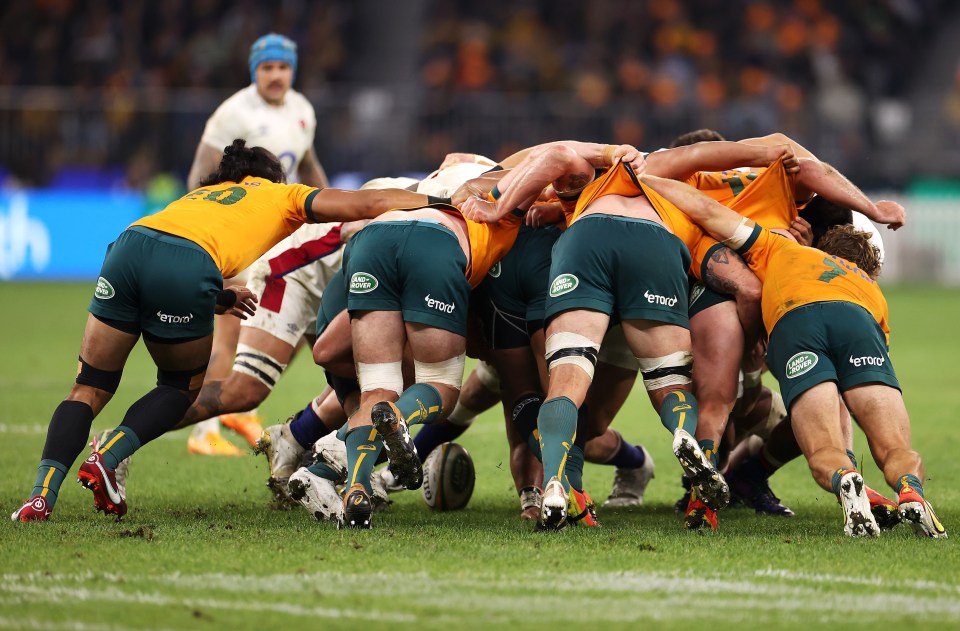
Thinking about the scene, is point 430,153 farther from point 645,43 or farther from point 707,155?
point 707,155

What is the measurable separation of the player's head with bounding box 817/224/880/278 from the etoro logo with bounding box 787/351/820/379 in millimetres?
773

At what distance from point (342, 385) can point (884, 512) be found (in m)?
2.49

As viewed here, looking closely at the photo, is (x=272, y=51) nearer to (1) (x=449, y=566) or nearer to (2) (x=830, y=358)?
(2) (x=830, y=358)

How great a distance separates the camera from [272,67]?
9.27 metres

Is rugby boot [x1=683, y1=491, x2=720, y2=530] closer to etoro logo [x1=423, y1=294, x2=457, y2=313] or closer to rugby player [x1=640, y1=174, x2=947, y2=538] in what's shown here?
rugby player [x1=640, y1=174, x2=947, y2=538]

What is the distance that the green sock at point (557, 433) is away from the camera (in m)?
5.21

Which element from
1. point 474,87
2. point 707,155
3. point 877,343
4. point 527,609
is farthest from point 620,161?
point 474,87

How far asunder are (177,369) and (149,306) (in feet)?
1.27

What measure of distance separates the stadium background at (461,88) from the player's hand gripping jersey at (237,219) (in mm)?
13909

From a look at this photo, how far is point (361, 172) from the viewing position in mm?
20172

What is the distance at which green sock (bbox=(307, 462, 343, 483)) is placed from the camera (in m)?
5.71

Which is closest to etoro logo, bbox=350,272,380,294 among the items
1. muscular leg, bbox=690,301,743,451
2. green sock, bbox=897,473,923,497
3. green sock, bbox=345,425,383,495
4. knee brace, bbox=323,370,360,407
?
green sock, bbox=345,425,383,495

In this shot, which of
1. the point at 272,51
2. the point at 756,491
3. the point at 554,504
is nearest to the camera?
the point at 554,504

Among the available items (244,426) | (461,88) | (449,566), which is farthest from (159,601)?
(461,88)
